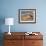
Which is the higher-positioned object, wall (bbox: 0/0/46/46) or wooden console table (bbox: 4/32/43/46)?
wall (bbox: 0/0/46/46)

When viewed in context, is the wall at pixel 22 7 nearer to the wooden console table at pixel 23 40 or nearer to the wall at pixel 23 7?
the wall at pixel 23 7

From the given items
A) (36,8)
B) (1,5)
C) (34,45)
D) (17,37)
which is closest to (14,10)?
(1,5)

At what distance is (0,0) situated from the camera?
429 cm

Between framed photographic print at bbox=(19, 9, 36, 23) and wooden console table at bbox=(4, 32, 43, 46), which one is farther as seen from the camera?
framed photographic print at bbox=(19, 9, 36, 23)

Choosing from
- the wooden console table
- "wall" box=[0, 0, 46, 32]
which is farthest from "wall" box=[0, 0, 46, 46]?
the wooden console table

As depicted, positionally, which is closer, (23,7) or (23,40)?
(23,40)

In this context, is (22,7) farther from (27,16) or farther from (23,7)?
(27,16)

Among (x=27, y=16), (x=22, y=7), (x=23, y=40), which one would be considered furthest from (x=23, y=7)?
(x=23, y=40)

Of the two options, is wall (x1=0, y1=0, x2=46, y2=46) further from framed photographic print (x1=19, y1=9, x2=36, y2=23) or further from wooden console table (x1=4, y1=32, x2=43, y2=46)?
wooden console table (x1=4, y1=32, x2=43, y2=46)

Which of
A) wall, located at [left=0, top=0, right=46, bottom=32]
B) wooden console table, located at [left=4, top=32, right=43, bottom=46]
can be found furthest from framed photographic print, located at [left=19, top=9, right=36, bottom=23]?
wooden console table, located at [left=4, top=32, right=43, bottom=46]

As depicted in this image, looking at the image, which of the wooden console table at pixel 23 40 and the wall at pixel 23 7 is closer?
the wooden console table at pixel 23 40

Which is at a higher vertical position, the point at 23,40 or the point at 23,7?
the point at 23,7

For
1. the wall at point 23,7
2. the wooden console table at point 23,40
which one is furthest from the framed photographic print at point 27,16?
the wooden console table at point 23,40

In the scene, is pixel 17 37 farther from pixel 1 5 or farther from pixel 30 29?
pixel 1 5
